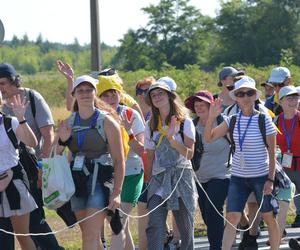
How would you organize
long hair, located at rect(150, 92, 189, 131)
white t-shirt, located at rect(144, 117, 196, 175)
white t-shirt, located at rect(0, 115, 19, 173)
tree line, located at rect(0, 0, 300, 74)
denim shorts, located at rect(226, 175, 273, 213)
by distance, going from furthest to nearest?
tree line, located at rect(0, 0, 300, 74) < denim shorts, located at rect(226, 175, 273, 213) < long hair, located at rect(150, 92, 189, 131) < white t-shirt, located at rect(144, 117, 196, 175) < white t-shirt, located at rect(0, 115, 19, 173)

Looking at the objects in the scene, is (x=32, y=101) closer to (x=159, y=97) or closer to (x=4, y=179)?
(x=4, y=179)

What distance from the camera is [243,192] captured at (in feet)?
28.6

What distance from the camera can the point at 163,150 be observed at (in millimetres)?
8344

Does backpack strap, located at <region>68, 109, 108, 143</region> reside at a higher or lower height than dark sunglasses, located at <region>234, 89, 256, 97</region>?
lower

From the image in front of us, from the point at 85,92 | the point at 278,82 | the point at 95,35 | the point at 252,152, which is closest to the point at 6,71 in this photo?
the point at 85,92

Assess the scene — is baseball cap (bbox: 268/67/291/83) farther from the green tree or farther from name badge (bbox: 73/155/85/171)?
the green tree

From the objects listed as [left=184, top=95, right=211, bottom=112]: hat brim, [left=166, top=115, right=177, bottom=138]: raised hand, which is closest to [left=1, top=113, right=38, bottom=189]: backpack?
[left=166, top=115, right=177, bottom=138]: raised hand

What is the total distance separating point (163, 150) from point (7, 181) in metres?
1.52

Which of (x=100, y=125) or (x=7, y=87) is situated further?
(x=7, y=87)

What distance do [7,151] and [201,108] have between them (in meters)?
2.40

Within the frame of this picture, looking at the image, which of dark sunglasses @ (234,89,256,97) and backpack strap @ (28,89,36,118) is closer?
backpack strap @ (28,89,36,118)

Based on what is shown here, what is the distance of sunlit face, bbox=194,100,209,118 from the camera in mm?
9242

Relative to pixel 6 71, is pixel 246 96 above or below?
below

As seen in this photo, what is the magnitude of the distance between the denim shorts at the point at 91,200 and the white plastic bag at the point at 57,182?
14cm
